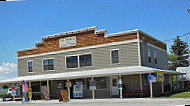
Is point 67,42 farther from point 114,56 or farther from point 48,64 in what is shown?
point 114,56

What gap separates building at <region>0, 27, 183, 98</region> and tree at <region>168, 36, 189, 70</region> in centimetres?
2680

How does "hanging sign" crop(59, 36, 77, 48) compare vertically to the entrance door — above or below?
above

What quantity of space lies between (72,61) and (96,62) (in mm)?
3210

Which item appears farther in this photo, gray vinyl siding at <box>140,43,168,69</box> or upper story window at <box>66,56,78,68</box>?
upper story window at <box>66,56,78,68</box>

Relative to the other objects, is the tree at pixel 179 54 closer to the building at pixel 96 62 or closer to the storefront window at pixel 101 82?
the building at pixel 96 62

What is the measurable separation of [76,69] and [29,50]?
24.7ft

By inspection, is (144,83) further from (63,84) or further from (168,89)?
(63,84)

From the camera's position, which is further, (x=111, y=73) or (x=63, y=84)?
(x=63, y=84)

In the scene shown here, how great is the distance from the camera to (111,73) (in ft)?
75.6

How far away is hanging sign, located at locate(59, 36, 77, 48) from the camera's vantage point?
28314 millimetres

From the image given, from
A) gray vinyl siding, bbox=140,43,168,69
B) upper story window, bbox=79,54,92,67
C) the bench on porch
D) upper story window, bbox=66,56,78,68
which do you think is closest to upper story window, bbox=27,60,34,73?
upper story window, bbox=66,56,78,68

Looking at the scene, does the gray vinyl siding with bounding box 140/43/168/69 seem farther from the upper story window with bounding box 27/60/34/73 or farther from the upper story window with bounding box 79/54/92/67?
the upper story window with bounding box 27/60/34/73

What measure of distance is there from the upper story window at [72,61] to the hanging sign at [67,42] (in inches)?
57.4

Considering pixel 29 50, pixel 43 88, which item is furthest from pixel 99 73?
pixel 29 50
